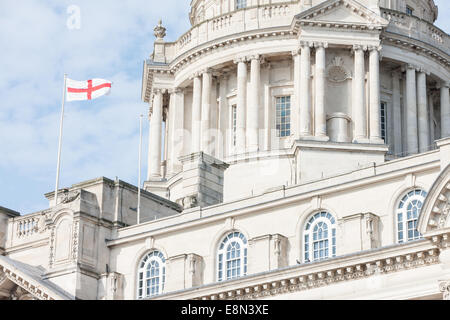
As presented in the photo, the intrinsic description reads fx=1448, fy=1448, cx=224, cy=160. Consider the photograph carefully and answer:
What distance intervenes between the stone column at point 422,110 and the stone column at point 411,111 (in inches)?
15.5

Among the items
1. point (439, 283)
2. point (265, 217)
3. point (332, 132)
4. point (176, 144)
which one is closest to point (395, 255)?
point (439, 283)

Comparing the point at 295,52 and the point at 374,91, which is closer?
the point at 374,91

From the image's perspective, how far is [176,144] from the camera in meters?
81.3

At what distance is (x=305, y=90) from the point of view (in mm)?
75188

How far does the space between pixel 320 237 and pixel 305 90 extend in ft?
75.5

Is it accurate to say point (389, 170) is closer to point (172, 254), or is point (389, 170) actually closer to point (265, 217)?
point (265, 217)

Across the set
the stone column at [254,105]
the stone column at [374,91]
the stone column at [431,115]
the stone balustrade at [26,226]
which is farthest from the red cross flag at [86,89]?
the stone column at [431,115]

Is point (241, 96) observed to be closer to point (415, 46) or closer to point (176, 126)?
point (176, 126)

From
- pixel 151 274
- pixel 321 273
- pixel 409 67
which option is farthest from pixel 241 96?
→ pixel 321 273

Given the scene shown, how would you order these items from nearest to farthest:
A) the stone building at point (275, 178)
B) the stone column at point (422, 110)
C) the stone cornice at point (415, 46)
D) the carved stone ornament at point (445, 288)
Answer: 1. the carved stone ornament at point (445, 288)
2. the stone building at point (275, 178)
3. the stone cornice at point (415, 46)
4. the stone column at point (422, 110)

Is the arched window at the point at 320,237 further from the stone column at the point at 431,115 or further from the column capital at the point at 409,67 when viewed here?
the stone column at the point at 431,115

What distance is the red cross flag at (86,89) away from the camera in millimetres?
65312

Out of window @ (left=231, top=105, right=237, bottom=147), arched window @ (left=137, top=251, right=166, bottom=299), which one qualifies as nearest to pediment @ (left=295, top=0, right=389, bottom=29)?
window @ (left=231, top=105, right=237, bottom=147)

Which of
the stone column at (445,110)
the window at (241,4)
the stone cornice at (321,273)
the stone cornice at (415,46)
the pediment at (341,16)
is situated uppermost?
the window at (241,4)
